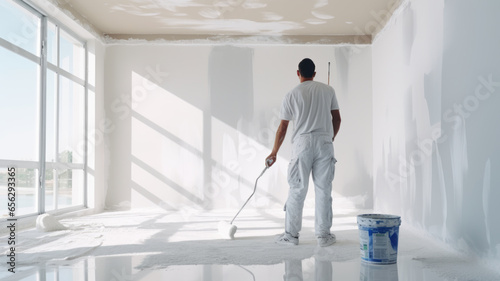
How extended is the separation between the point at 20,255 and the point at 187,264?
3.63 feet

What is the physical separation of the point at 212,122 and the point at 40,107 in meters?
2.27

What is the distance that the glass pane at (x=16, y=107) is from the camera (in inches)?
206

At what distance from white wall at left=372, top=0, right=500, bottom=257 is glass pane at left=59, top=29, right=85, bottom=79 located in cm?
384

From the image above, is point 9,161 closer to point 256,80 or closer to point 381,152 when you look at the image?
point 256,80

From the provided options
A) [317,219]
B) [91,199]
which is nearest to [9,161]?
[91,199]

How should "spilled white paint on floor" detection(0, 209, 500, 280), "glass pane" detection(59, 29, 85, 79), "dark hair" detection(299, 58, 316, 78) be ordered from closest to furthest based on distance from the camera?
1. "spilled white paint on floor" detection(0, 209, 500, 280)
2. "dark hair" detection(299, 58, 316, 78)
3. "glass pane" detection(59, 29, 85, 79)

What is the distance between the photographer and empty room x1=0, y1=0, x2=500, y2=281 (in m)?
2.60

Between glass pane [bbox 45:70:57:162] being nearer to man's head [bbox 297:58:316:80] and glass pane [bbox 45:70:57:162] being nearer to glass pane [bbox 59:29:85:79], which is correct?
Result: glass pane [bbox 59:29:85:79]

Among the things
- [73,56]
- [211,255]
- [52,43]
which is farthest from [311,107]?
[73,56]

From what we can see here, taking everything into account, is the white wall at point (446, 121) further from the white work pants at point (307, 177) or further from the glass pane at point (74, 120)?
the glass pane at point (74, 120)

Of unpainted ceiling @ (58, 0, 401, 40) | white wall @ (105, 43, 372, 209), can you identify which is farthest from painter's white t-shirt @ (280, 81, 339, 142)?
white wall @ (105, 43, 372, 209)

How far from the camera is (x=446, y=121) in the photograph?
127 inches

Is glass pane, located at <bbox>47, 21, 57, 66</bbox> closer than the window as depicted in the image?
No

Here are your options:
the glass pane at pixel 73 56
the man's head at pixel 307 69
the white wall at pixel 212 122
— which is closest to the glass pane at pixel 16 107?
the glass pane at pixel 73 56
